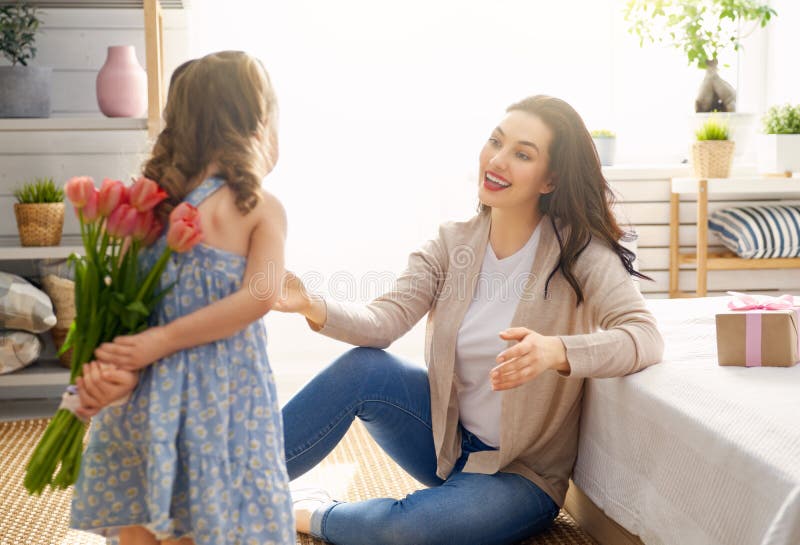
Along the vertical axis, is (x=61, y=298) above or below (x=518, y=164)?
below

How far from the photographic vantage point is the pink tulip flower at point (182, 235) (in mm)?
1199

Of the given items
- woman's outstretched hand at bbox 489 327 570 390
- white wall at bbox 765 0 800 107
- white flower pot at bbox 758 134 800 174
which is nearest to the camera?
woman's outstretched hand at bbox 489 327 570 390

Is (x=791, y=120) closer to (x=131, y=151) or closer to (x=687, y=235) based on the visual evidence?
(x=687, y=235)

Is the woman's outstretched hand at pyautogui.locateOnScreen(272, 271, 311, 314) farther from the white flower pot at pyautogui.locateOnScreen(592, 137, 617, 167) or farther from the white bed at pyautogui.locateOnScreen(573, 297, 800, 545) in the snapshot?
the white flower pot at pyautogui.locateOnScreen(592, 137, 617, 167)

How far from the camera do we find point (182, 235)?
3.94 ft

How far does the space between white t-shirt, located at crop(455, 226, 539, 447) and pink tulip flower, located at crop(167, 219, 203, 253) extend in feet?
2.39

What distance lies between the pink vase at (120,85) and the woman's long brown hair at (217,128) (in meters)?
1.48

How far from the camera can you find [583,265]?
1.72 metres

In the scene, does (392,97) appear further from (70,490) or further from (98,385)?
(98,385)

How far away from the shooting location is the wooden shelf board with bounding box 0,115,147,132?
8.65 feet

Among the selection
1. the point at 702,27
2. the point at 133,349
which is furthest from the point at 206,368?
the point at 702,27

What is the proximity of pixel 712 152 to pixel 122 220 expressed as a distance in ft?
7.26

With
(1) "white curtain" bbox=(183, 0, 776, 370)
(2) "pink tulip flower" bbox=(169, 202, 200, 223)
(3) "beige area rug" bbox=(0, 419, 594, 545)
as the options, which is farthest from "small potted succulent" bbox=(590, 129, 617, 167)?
(2) "pink tulip flower" bbox=(169, 202, 200, 223)

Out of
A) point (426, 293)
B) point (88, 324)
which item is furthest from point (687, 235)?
point (88, 324)
